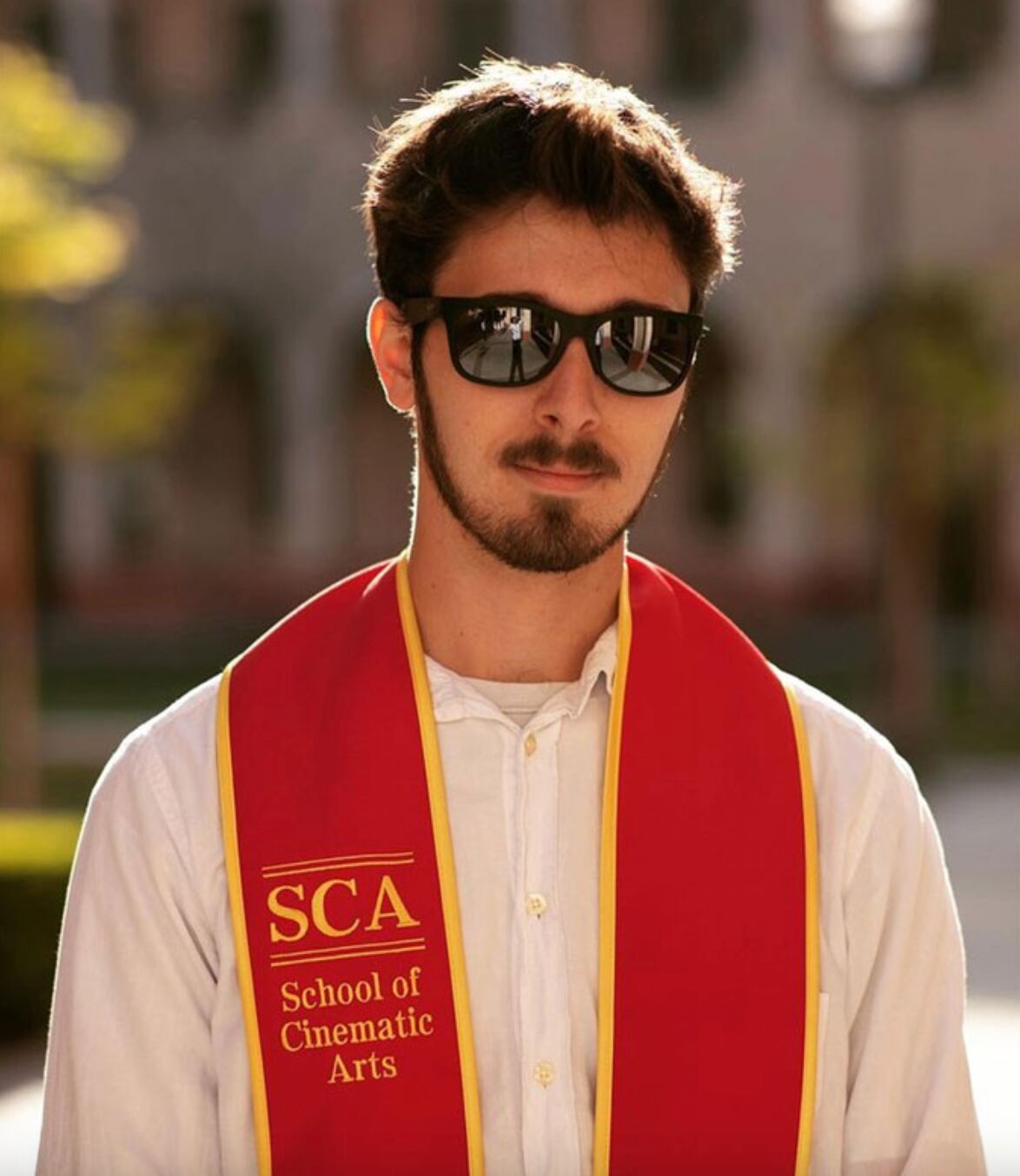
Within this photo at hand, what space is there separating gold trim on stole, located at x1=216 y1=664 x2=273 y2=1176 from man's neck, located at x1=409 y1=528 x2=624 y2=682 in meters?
0.33

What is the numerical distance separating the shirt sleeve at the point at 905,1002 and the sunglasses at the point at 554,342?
555mm

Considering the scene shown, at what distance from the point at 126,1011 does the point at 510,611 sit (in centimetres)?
66

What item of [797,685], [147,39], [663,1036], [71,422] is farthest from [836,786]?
[147,39]

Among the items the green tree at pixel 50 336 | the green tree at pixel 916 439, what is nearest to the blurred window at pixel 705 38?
the green tree at pixel 50 336

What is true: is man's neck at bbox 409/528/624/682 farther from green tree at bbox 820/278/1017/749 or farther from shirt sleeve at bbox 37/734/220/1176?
green tree at bbox 820/278/1017/749

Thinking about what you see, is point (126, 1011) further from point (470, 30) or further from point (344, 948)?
point (470, 30)

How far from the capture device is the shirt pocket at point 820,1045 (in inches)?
111

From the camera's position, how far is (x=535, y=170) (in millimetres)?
2766

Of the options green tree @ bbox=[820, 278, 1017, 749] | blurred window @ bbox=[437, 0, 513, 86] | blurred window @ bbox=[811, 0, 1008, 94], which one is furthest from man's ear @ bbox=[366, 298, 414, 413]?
blurred window @ bbox=[437, 0, 513, 86]

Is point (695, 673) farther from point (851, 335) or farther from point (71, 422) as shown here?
point (851, 335)

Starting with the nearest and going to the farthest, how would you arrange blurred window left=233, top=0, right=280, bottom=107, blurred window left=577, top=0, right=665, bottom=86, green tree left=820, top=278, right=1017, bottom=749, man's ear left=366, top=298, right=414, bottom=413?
man's ear left=366, top=298, right=414, bottom=413 < green tree left=820, top=278, right=1017, bottom=749 < blurred window left=577, top=0, right=665, bottom=86 < blurred window left=233, top=0, right=280, bottom=107

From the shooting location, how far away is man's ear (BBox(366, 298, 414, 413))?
2.96 m

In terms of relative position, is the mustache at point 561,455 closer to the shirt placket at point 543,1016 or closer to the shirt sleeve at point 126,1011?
the shirt placket at point 543,1016

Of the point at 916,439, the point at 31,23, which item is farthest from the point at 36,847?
the point at 31,23
